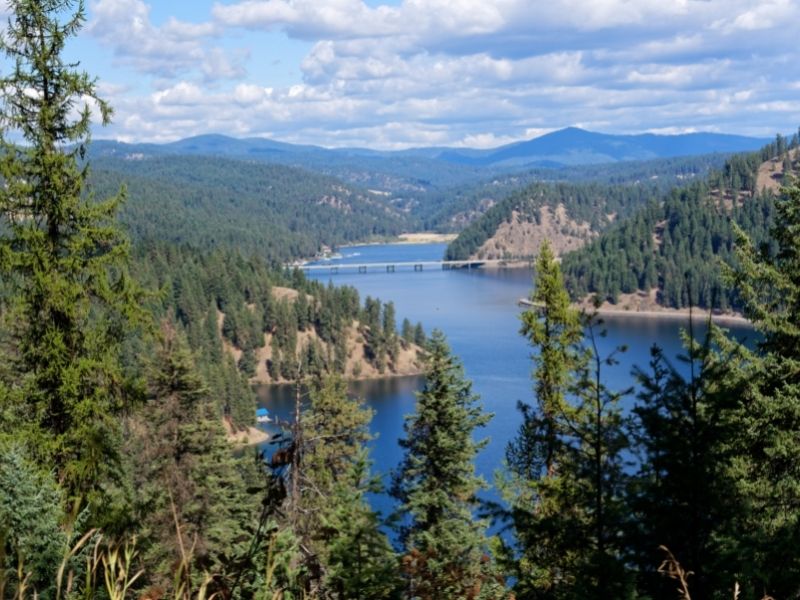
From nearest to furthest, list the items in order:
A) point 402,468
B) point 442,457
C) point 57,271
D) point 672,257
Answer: point 57,271, point 442,457, point 402,468, point 672,257

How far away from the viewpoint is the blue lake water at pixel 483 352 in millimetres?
66000

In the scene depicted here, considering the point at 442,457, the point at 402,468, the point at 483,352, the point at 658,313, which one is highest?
the point at 442,457

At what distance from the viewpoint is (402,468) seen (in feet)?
71.8

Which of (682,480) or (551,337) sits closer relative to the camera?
(682,480)

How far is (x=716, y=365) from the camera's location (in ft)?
21.7

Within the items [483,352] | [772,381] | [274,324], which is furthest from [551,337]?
[274,324]

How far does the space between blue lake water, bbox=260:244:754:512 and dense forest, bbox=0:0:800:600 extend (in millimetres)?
10907

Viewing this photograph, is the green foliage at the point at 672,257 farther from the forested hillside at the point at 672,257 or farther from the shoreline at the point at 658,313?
the shoreline at the point at 658,313

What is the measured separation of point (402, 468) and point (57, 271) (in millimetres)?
13545

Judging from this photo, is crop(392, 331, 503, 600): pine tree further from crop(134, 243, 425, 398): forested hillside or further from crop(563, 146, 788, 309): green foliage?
crop(563, 146, 788, 309): green foliage

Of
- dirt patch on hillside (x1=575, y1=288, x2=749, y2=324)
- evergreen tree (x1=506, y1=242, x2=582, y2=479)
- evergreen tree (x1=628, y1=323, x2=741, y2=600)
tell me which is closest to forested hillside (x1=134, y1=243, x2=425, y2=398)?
dirt patch on hillside (x1=575, y1=288, x2=749, y2=324)

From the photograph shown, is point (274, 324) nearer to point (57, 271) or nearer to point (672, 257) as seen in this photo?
point (672, 257)

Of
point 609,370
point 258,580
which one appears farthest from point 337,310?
point 258,580

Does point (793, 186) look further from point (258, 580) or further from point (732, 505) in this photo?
point (258, 580)
